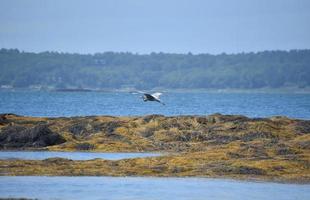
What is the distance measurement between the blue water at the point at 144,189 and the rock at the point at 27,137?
9.63 meters

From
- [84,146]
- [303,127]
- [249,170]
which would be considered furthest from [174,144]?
[249,170]

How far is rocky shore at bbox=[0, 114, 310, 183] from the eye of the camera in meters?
29.1

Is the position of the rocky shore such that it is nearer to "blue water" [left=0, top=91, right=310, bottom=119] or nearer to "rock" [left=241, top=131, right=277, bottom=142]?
"rock" [left=241, top=131, right=277, bottom=142]

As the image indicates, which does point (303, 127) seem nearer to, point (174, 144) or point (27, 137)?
point (174, 144)

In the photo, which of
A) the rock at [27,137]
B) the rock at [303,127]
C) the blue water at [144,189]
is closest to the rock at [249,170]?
the blue water at [144,189]

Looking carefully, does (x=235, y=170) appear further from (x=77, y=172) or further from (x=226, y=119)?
(x=226, y=119)

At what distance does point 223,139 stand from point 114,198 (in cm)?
1460

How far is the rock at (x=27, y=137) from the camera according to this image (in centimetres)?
3731

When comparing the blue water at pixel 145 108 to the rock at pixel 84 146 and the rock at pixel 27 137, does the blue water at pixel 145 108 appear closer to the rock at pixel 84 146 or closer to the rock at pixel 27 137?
the rock at pixel 27 137

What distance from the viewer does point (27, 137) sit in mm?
37594

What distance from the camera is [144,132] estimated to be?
40625 mm

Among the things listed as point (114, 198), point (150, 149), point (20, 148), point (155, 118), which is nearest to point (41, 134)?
point (20, 148)

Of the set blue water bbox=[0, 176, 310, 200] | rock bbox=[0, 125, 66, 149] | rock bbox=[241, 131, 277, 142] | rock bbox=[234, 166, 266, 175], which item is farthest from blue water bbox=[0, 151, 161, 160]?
rock bbox=[234, 166, 266, 175]

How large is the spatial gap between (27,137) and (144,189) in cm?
1252
